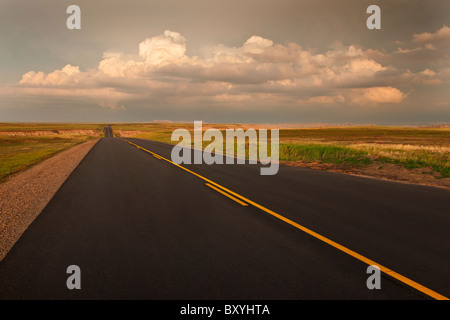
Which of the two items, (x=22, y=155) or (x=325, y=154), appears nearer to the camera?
(x=325, y=154)

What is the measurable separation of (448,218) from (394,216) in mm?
1101

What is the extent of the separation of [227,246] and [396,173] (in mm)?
12048

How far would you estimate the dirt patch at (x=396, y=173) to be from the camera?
1140 centimetres

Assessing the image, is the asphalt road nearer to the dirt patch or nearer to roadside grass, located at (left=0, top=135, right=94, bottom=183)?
the dirt patch

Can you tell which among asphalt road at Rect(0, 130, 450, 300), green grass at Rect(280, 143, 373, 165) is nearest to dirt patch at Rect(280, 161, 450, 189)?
green grass at Rect(280, 143, 373, 165)

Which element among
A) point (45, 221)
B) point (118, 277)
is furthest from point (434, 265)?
point (45, 221)

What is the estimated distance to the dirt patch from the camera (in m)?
11.4

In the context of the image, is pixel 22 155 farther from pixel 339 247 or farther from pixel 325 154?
pixel 339 247

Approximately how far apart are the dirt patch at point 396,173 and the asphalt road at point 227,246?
2884mm

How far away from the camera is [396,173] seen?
1352cm

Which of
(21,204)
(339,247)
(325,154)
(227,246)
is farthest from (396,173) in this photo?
(21,204)

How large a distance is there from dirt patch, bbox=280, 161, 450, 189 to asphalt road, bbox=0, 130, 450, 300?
2884mm

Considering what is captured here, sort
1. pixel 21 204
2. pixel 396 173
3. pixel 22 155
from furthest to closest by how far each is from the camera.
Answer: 1. pixel 22 155
2. pixel 396 173
3. pixel 21 204

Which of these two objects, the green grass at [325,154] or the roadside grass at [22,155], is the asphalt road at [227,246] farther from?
the roadside grass at [22,155]
